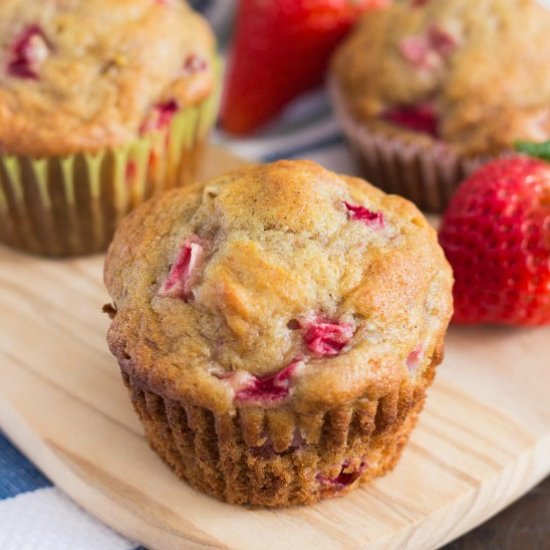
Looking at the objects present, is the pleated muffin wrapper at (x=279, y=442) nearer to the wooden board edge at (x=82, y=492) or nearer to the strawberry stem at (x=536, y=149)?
the wooden board edge at (x=82, y=492)

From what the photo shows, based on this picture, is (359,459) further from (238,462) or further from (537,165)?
(537,165)

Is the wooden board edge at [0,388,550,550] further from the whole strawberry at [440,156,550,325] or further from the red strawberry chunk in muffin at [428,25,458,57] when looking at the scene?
the red strawberry chunk in muffin at [428,25,458,57]

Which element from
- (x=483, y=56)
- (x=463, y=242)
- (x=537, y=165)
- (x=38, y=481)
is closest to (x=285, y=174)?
(x=463, y=242)

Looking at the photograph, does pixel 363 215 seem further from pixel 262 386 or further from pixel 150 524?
pixel 150 524

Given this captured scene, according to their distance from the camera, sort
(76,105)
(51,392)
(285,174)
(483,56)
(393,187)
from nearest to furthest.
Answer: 1. (285,174)
2. (51,392)
3. (76,105)
4. (483,56)
5. (393,187)

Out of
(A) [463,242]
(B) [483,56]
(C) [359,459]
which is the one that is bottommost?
(C) [359,459]

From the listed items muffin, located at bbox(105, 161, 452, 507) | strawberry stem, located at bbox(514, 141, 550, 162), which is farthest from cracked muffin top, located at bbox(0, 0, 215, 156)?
strawberry stem, located at bbox(514, 141, 550, 162)
